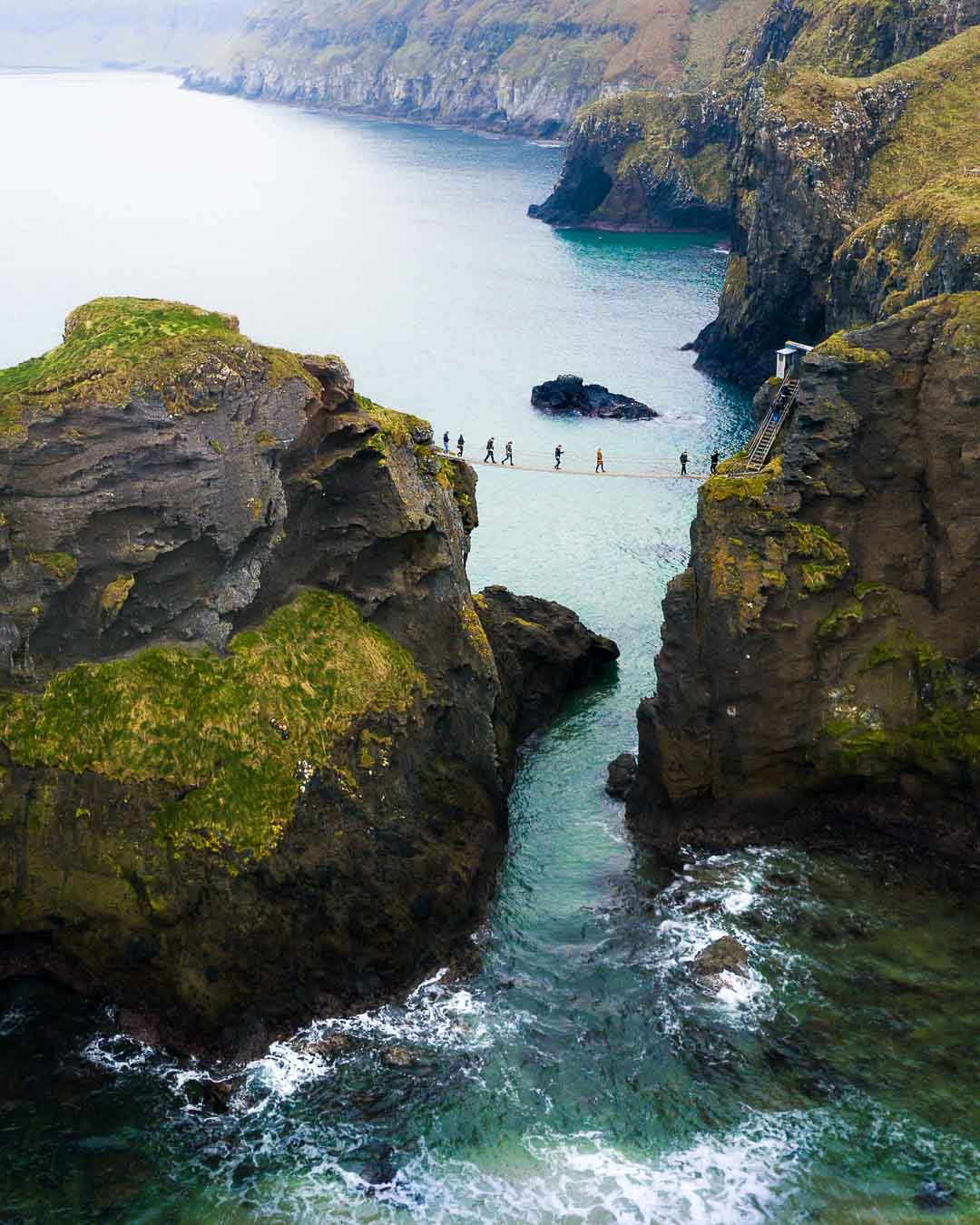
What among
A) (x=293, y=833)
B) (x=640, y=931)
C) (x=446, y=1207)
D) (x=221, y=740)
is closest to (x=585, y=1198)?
(x=446, y=1207)

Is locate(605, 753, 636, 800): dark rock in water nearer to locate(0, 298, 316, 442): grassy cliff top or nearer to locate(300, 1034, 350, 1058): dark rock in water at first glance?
locate(300, 1034, 350, 1058): dark rock in water

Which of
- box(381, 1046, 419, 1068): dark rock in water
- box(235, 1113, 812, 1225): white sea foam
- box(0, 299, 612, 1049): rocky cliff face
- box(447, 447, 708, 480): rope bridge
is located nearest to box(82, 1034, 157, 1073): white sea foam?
box(0, 299, 612, 1049): rocky cliff face

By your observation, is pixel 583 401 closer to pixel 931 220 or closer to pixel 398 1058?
pixel 931 220

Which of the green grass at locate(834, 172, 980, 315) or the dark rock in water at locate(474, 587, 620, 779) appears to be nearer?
the dark rock in water at locate(474, 587, 620, 779)

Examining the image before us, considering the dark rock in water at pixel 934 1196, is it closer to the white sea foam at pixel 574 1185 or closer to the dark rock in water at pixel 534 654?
the white sea foam at pixel 574 1185

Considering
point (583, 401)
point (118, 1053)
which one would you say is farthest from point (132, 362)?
point (583, 401)

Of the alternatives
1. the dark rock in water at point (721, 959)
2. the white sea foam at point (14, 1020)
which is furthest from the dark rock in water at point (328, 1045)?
the dark rock in water at point (721, 959)

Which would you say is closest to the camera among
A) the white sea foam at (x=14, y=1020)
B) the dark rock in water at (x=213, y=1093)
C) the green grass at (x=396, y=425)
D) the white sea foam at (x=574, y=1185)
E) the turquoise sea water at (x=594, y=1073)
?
the white sea foam at (x=574, y=1185)
